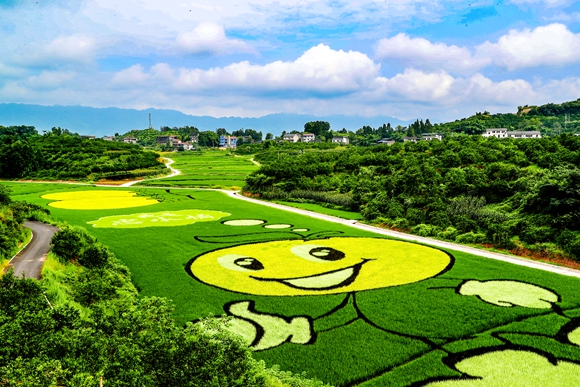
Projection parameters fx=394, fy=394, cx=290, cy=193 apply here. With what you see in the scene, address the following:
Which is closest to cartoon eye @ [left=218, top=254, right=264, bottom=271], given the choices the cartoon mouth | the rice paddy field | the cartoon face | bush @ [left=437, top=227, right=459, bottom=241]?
the cartoon face

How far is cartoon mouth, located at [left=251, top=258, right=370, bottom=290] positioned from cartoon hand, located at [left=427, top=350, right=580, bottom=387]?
766cm

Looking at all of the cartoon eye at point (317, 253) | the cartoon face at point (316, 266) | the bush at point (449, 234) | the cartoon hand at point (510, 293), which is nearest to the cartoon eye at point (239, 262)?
the cartoon face at point (316, 266)

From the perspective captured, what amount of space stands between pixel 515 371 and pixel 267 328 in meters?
8.25

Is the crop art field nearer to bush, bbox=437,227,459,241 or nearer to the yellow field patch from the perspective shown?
bush, bbox=437,227,459,241

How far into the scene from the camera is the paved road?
1828 centimetres

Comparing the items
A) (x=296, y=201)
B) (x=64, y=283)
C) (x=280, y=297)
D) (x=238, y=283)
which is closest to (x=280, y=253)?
(x=238, y=283)

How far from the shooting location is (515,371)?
39.0ft

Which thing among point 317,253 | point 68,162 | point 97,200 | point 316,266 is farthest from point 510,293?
point 68,162

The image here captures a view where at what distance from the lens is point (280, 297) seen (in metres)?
17.9

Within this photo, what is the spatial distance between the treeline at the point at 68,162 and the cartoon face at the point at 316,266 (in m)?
62.8

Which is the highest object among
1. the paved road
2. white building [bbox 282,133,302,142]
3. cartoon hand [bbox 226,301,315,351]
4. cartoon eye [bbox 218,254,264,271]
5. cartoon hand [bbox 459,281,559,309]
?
white building [bbox 282,133,302,142]

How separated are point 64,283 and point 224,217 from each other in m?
21.0

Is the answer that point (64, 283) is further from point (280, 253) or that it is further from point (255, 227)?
point (255, 227)

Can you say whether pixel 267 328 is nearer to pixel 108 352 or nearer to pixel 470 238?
pixel 108 352
